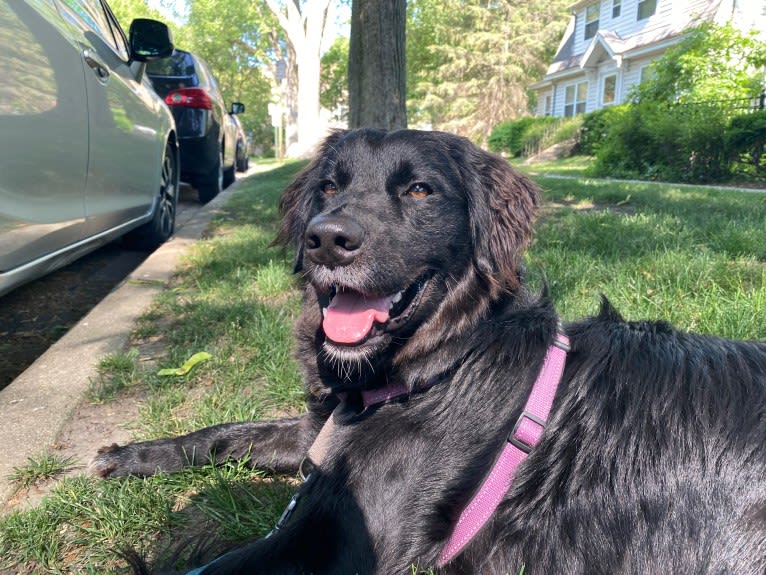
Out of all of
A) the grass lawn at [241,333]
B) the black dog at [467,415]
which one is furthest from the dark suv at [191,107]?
the black dog at [467,415]

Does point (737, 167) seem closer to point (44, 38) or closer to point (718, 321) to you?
point (718, 321)

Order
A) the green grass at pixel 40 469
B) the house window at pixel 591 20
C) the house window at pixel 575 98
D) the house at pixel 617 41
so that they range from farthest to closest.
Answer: the house window at pixel 575 98 → the house window at pixel 591 20 → the house at pixel 617 41 → the green grass at pixel 40 469

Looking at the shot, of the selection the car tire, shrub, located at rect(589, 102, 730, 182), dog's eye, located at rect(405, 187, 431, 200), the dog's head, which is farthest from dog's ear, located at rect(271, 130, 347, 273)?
shrub, located at rect(589, 102, 730, 182)

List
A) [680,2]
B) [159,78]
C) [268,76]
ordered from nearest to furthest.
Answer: [159,78]
[680,2]
[268,76]

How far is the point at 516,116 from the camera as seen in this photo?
131 ft

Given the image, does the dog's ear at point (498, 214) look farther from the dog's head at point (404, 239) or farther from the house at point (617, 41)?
the house at point (617, 41)

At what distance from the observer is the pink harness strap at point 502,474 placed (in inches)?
62.2

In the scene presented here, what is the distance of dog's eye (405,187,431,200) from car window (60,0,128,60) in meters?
2.54

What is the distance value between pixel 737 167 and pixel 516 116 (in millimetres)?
30313

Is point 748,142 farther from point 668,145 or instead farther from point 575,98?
point 575,98

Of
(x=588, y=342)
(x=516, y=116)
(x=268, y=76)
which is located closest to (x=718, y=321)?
(x=588, y=342)

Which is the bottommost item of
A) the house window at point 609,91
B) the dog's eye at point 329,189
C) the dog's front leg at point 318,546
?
the dog's front leg at point 318,546

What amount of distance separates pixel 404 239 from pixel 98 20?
3555mm

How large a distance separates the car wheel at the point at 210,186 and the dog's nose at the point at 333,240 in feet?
24.8
